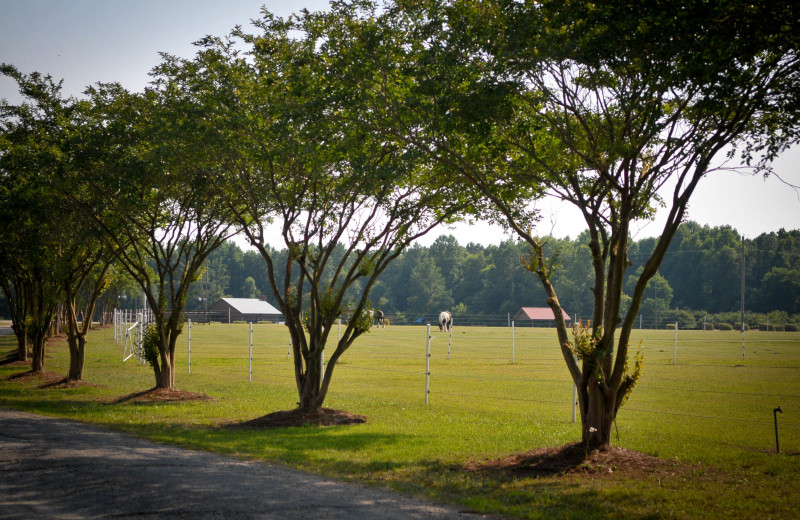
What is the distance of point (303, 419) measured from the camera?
49.7 ft

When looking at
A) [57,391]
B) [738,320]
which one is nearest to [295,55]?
[57,391]

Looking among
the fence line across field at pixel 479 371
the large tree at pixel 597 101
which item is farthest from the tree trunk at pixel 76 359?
the large tree at pixel 597 101

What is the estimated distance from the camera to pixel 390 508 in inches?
311

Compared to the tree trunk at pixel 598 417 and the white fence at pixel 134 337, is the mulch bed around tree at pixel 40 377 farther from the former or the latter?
the tree trunk at pixel 598 417

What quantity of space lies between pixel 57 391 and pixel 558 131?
17494 mm

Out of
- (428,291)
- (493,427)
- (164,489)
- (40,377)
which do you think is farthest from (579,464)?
(428,291)

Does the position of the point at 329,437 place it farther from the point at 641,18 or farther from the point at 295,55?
the point at 641,18

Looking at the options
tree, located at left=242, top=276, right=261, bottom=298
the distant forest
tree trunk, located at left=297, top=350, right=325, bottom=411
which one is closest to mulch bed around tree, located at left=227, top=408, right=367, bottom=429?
tree trunk, located at left=297, top=350, right=325, bottom=411

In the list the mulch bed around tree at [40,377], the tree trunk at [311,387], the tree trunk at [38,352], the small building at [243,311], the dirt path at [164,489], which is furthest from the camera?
the small building at [243,311]

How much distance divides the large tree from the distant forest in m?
74.2

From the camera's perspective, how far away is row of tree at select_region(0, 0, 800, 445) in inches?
365

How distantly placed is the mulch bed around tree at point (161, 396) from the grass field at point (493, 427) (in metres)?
0.58

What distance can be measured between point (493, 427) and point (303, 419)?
162 inches

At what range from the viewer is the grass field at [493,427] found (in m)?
8.79
